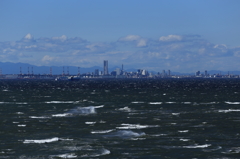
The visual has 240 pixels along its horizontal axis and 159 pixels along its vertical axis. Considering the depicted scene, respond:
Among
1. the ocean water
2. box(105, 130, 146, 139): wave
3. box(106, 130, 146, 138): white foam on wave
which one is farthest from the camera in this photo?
box(106, 130, 146, 138): white foam on wave

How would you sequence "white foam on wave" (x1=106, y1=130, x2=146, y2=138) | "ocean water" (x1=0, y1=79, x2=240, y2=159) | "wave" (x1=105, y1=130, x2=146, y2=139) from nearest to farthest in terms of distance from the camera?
1. "ocean water" (x1=0, y1=79, x2=240, y2=159)
2. "wave" (x1=105, y1=130, x2=146, y2=139)
3. "white foam on wave" (x1=106, y1=130, x2=146, y2=138)

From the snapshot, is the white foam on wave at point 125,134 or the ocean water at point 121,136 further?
the white foam on wave at point 125,134

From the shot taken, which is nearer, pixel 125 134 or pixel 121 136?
pixel 121 136

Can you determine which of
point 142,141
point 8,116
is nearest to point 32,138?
point 142,141

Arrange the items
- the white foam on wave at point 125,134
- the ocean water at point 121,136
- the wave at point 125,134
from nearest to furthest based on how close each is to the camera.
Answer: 1. the ocean water at point 121,136
2. the wave at point 125,134
3. the white foam on wave at point 125,134

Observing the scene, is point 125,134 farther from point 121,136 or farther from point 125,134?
point 121,136

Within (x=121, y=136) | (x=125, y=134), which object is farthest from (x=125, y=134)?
(x=121, y=136)

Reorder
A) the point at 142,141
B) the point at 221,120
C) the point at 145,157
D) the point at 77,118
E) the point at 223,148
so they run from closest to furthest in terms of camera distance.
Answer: the point at 145,157 < the point at 223,148 < the point at 142,141 < the point at 221,120 < the point at 77,118

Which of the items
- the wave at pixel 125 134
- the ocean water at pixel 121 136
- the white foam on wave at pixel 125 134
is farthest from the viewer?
the white foam on wave at pixel 125 134

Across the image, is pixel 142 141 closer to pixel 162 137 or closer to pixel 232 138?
pixel 162 137

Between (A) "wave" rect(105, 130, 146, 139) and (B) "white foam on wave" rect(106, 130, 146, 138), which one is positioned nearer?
(A) "wave" rect(105, 130, 146, 139)

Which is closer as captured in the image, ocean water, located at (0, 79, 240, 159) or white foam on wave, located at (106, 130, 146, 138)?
Answer: ocean water, located at (0, 79, 240, 159)
